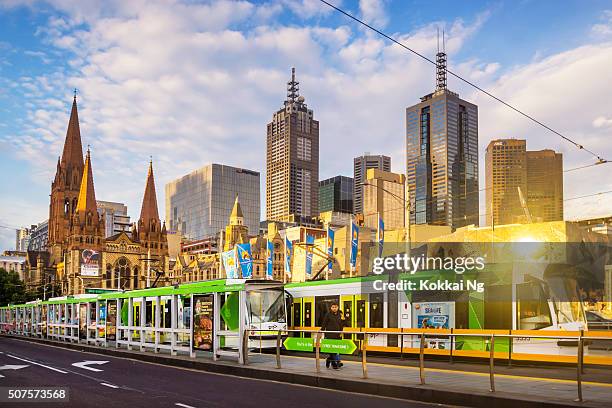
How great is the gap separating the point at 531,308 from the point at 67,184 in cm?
16232

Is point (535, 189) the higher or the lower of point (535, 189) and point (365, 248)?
the higher

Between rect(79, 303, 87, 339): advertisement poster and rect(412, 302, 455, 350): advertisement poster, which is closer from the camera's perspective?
rect(412, 302, 455, 350): advertisement poster

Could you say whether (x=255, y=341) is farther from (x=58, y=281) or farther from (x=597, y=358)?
(x=58, y=281)

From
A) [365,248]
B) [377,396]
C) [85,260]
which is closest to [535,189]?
[365,248]

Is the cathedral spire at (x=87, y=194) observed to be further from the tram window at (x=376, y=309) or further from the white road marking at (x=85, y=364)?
the tram window at (x=376, y=309)

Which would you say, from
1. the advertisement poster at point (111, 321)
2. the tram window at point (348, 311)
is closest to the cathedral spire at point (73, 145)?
the advertisement poster at point (111, 321)

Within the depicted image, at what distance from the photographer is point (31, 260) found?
596ft

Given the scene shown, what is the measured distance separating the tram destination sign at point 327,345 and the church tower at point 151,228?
145 meters

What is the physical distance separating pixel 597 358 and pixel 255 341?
36.8 feet

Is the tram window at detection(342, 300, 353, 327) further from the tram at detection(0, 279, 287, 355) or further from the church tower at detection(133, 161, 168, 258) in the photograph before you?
the church tower at detection(133, 161, 168, 258)

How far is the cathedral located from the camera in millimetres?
151125

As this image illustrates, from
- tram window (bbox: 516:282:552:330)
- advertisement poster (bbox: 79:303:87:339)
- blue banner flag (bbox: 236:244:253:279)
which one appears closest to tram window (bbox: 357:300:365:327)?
tram window (bbox: 516:282:552:330)

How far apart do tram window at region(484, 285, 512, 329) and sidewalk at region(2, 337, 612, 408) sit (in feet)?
18.1

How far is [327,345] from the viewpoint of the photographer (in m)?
18.4
